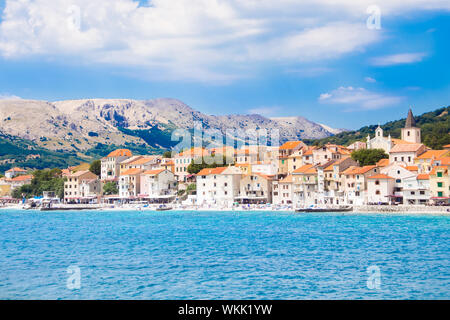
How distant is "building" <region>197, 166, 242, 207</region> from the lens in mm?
80188

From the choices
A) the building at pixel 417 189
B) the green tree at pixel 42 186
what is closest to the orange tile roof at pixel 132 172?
the green tree at pixel 42 186

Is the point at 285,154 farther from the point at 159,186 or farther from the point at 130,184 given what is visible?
the point at 130,184

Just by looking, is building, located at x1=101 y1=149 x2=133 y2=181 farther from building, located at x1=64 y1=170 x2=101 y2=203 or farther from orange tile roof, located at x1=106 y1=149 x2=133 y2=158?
building, located at x1=64 y1=170 x2=101 y2=203

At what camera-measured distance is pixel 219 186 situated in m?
81.2

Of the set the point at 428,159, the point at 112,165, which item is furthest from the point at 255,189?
the point at 112,165

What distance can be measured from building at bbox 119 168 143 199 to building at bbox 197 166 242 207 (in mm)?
18355

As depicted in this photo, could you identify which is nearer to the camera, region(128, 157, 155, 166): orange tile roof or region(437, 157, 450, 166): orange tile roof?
region(437, 157, 450, 166): orange tile roof

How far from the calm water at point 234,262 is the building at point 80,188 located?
180 feet

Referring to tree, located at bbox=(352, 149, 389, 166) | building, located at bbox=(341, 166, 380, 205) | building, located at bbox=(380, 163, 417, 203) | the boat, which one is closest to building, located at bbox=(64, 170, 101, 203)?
the boat

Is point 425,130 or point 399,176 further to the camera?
point 425,130

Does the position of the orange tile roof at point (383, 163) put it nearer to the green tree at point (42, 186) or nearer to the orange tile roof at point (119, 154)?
the orange tile roof at point (119, 154)

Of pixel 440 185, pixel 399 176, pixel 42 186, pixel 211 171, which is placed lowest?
pixel 440 185

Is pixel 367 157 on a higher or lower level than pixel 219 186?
higher

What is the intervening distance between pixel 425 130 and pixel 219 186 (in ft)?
275
